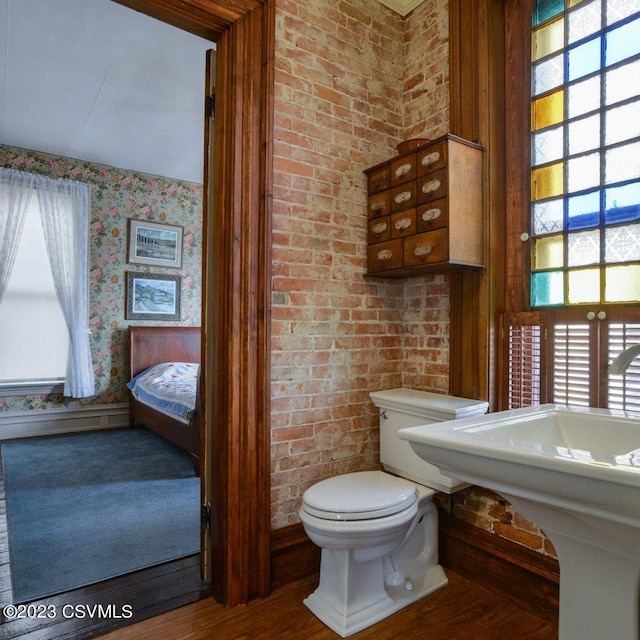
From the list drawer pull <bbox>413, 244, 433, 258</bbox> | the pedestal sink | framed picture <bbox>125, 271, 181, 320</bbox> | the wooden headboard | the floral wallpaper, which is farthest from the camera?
framed picture <bbox>125, 271, 181, 320</bbox>

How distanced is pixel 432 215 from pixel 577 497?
1.35 meters

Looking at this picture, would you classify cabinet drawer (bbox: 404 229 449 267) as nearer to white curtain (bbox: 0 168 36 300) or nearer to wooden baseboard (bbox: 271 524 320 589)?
wooden baseboard (bbox: 271 524 320 589)

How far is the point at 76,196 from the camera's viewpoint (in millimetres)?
4648

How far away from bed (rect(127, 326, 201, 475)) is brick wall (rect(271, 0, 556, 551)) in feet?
6.25

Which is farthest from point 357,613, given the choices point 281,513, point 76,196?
point 76,196

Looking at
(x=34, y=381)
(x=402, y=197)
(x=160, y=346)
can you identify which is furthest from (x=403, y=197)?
(x=34, y=381)

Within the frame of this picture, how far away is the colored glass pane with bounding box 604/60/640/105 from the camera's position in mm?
1675

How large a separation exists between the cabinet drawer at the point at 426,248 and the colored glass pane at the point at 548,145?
1.79 feet

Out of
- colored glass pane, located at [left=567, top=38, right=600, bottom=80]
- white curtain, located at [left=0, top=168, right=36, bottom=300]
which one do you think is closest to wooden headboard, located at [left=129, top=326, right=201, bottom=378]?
white curtain, located at [left=0, top=168, right=36, bottom=300]

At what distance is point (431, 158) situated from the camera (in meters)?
1.98

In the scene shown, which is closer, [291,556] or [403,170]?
[291,556]

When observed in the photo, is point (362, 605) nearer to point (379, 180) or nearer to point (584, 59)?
point (379, 180)

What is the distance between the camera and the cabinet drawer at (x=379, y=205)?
221 centimetres

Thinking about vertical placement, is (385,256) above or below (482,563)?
above
